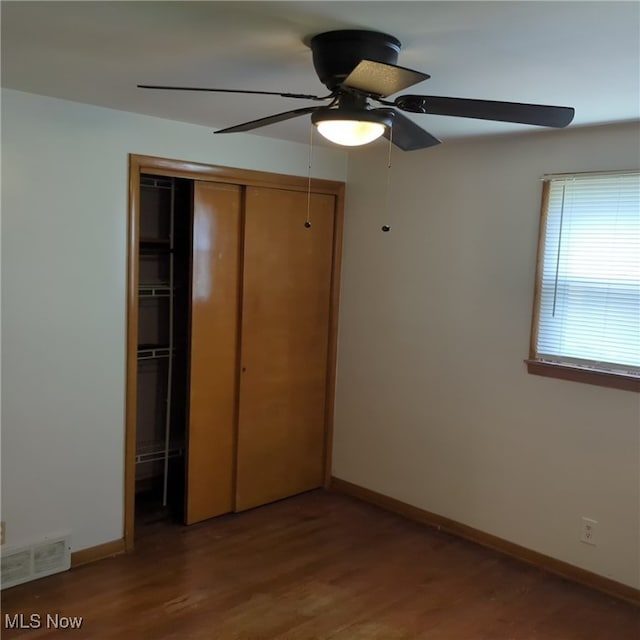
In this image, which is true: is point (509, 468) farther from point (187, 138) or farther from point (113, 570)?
point (187, 138)

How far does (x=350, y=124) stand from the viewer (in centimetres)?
184

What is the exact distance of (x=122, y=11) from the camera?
1.75 m

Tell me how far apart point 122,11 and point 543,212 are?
7.44 ft

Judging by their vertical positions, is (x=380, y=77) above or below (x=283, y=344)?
above

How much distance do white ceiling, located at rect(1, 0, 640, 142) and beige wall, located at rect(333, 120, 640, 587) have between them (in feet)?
2.50

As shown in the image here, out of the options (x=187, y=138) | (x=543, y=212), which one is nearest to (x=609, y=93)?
(x=543, y=212)

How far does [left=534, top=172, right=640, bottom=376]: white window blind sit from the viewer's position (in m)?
2.98

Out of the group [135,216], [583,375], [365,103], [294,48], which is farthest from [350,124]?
[583,375]

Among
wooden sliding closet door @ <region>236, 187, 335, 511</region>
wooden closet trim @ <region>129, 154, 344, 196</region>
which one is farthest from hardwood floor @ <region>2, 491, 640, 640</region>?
wooden closet trim @ <region>129, 154, 344, 196</region>

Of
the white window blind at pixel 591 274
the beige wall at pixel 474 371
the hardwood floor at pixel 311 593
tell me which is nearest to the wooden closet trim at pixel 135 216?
the hardwood floor at pixel 311 593

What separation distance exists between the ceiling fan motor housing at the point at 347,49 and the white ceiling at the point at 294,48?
43mm

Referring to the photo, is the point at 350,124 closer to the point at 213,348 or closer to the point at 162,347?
the point at 213,348

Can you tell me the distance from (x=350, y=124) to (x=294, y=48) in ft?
1.20

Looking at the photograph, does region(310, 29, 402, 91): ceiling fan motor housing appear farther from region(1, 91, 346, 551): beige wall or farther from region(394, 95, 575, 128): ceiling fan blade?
region(1, 91, 346, 551): beige wall
